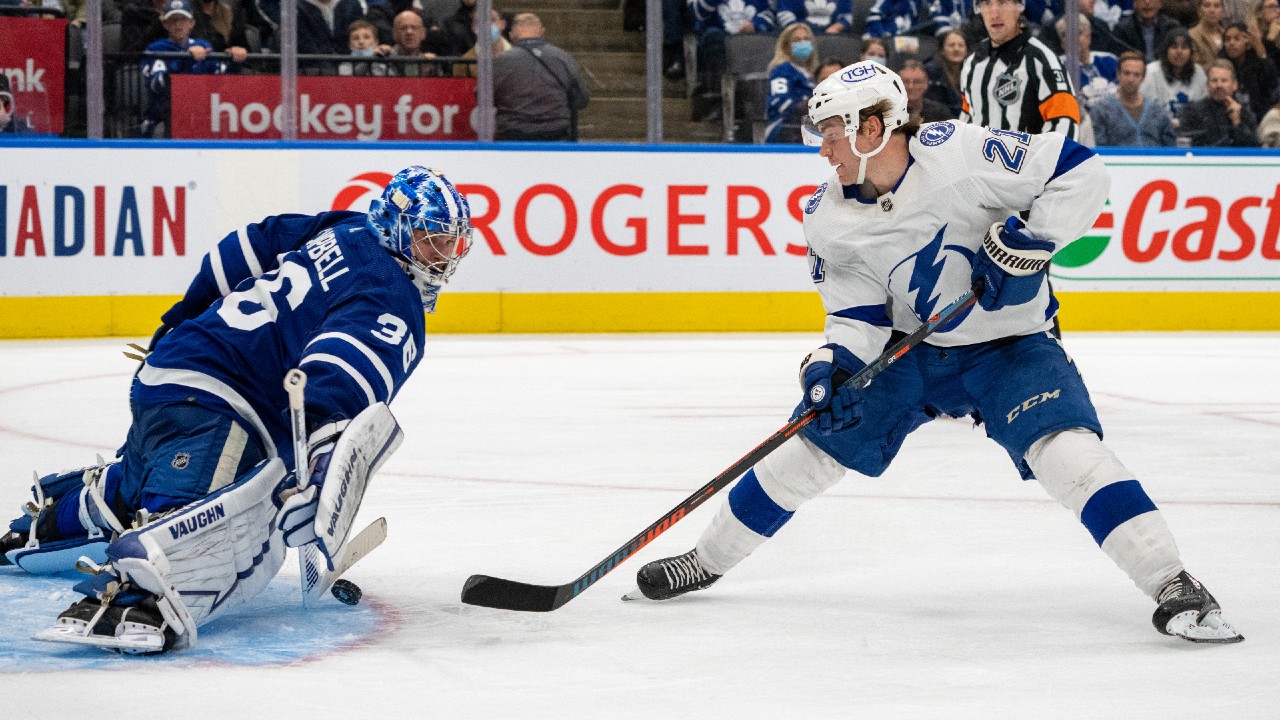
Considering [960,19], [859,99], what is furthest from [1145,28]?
[859,99]

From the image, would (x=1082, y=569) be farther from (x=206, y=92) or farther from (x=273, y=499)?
(x=206, y=92)

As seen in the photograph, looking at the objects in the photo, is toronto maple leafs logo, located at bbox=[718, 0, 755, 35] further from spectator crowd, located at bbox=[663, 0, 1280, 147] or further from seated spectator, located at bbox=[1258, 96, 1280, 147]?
seated spectator, located at bbox=[1258, 96, 1280, 147]

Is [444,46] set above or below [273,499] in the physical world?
above

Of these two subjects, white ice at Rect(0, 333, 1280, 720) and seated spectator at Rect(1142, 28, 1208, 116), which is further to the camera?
seated spectator at Rect(1142, 28, 1208, 116)

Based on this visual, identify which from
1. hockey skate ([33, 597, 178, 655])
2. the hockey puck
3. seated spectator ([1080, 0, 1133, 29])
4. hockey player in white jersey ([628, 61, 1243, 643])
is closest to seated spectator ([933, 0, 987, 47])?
seated spectator ([1080, 0, 1133, 29])

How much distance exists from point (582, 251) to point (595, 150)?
49 centimetres

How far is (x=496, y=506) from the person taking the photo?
12.0 ft

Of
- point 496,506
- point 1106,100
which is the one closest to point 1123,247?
point 1106,100

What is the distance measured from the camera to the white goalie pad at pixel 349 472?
7.44 ft

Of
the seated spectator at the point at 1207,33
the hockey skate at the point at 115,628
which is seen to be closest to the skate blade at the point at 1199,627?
the hockey skate at the point at 115,628

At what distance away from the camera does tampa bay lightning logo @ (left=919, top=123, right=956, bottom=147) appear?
2.72 m

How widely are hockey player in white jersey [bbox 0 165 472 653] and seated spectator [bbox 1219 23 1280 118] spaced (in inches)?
267

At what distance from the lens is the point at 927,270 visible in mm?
2748

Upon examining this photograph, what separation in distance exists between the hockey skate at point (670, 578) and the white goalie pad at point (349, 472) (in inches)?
23.4
